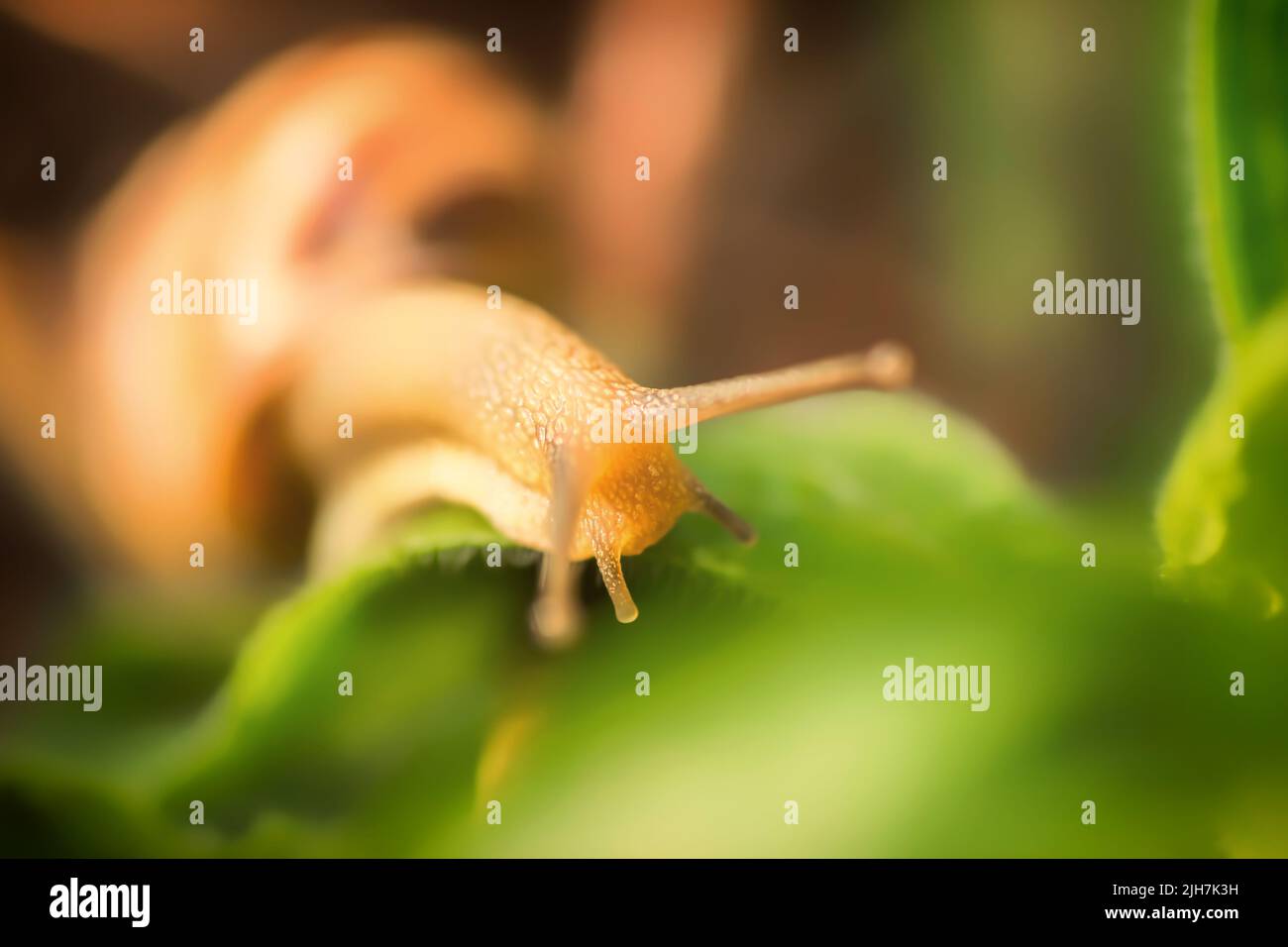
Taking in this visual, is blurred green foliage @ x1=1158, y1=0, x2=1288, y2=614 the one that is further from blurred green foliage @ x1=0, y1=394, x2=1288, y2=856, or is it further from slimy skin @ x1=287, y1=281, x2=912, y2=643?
slimy skin @ x1=287, y1=281, x2=912, y2=643

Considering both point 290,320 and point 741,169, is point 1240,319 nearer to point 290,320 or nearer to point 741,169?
point 741,169

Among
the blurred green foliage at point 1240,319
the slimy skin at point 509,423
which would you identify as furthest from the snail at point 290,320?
the blurred green foliage at point 1240,319

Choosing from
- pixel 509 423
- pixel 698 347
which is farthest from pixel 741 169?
pixel 509 423

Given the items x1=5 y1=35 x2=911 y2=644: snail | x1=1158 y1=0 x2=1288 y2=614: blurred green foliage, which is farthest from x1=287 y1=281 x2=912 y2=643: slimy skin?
x1=1158 y1=0 x2=1288 y2=614: blurred green foliage

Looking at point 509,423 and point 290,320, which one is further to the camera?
point 290,320

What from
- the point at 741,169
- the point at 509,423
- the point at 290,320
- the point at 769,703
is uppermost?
the point at 741,169

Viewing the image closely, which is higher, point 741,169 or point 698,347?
point 741,169

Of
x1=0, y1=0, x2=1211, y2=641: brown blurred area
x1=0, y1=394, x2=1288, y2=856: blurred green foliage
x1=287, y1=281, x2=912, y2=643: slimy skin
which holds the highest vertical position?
x1=0, y1=0, x2=1211, y2=641: brown blurred area

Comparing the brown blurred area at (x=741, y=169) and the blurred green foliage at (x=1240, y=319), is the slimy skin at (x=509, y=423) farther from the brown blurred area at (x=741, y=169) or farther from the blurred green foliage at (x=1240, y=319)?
the blurred green foliage at (x=1240, y=319)
